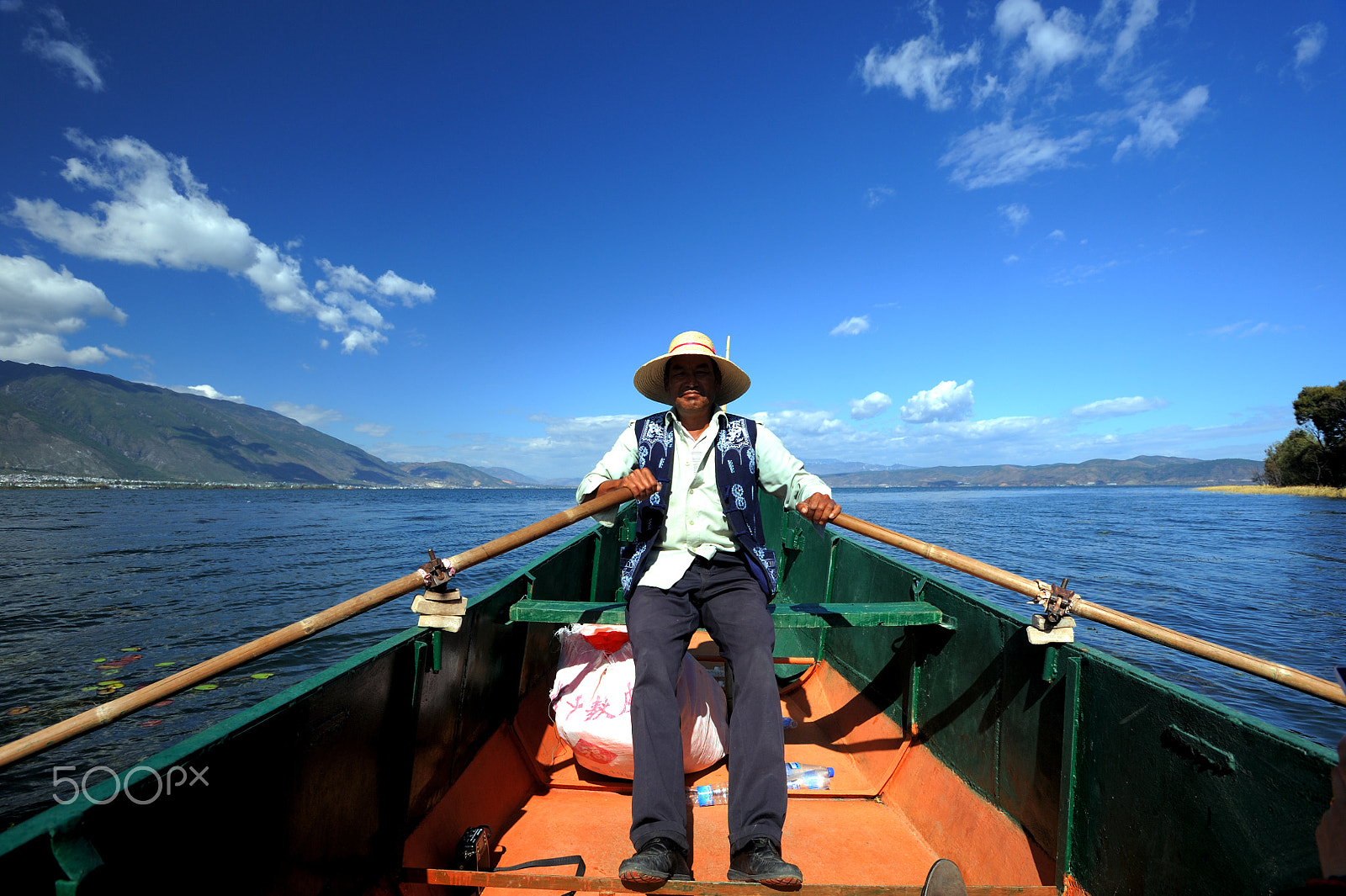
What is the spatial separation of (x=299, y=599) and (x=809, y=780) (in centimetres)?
1202

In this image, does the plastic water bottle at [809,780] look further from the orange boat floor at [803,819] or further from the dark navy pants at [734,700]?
the dark navy pants at [734,700]

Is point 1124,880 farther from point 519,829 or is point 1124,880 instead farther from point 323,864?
point 323,864

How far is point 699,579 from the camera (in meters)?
2.97

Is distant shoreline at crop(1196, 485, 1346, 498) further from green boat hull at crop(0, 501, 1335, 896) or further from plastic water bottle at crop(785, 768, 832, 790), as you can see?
plastic water bottle at crop(785, 768, 832, 790)

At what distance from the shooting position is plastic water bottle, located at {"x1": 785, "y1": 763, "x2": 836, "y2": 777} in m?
3.41

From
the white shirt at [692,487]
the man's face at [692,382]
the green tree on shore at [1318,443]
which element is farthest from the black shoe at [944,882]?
the green tree on shore at [1318,443]

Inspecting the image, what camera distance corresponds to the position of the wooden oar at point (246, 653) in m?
1.59

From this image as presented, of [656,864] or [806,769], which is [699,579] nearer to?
[656,864]

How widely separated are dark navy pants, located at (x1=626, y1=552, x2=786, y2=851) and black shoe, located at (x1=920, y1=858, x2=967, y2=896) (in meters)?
0.54

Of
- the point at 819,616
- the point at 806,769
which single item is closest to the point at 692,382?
the point at 819,616

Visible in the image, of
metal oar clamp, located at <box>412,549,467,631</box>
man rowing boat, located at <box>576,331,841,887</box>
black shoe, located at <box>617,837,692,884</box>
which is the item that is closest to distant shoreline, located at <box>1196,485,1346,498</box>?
man rowing boat, located at <box>576,331,841,887</box>

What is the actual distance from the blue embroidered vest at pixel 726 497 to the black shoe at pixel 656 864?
109 centimetres

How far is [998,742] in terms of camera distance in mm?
2768

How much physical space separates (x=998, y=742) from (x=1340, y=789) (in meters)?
1.92
